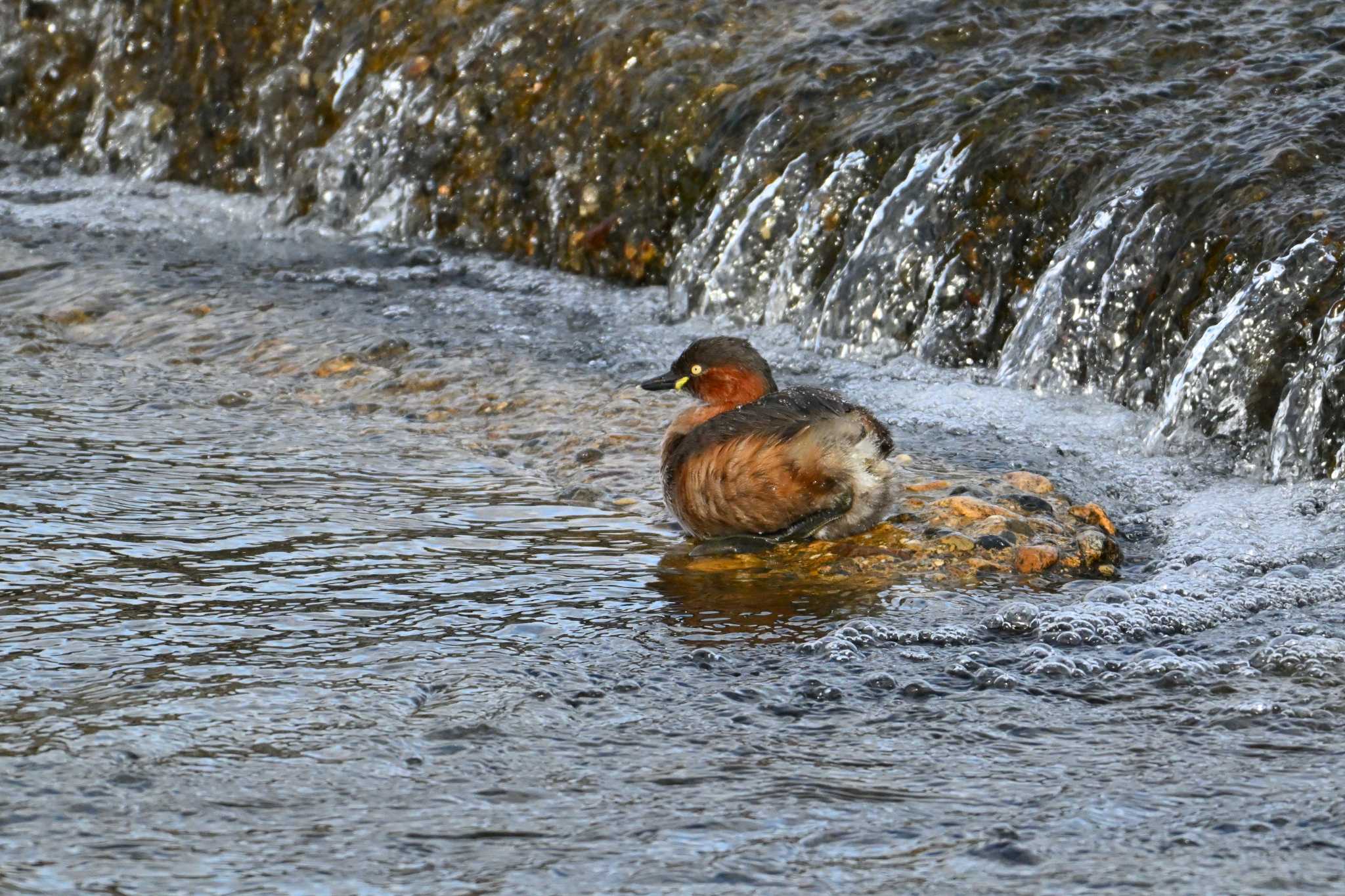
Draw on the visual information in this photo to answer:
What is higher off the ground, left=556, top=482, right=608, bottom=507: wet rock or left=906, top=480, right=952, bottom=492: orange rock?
left=906, top=480, right=952, bottom=492: orange rock

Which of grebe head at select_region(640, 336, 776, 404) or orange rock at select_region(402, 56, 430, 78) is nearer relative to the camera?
grebe head at select_region(640, 336, 776, 404)

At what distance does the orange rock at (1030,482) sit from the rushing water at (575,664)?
0.76 ft

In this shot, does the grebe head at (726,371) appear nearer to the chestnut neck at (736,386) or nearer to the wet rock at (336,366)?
the chestnut neck at (736,386)

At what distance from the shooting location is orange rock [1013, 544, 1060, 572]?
15.8 ft

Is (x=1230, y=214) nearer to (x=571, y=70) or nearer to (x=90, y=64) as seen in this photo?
(x=571, y=70)

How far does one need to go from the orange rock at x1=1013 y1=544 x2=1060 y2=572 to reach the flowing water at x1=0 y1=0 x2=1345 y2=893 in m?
0.09

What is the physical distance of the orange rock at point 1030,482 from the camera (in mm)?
5422

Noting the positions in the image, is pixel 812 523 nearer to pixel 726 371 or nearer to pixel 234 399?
pixel 726 371

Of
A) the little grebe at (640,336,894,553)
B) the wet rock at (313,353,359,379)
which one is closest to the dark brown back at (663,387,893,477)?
the little grebe at (640,336,894,553)

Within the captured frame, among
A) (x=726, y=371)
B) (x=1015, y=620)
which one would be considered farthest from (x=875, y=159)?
(x=1015, y=620)

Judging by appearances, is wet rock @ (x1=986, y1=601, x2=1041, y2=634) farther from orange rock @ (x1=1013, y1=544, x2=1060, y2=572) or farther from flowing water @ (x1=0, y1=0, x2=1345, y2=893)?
orange rock @ (x1=1013, y1=544, x2=1060, y2=572)

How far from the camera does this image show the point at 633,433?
20.4 feet

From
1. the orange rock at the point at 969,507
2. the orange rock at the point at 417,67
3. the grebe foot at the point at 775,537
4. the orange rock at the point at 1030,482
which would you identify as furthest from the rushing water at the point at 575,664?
the orange rock at the point at 417,67

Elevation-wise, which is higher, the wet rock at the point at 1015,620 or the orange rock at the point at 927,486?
the orange rock at the point at 927,486
